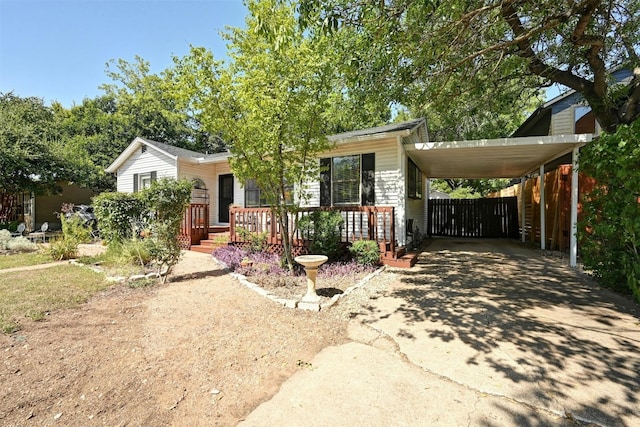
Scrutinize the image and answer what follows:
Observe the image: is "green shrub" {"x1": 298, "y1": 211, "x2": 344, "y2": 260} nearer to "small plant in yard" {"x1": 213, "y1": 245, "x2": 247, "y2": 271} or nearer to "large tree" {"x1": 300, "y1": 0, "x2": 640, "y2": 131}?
"small plant in yard" {"x1": 213, "y1": 245, "x2": 247, "y2": 271}

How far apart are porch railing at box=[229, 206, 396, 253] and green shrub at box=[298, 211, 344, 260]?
0.72ft

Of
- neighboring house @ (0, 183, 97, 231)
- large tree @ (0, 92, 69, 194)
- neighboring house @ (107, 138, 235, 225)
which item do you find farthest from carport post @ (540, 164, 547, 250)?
neighboring house @ (0, 183, 97, 231)

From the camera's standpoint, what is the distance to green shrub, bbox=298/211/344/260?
270 inches

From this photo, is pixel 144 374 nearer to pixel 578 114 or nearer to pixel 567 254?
pixel 567 254

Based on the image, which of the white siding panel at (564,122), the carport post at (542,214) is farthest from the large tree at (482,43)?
the white siding panel at (564,122)

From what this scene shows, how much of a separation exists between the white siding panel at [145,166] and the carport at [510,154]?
947cm

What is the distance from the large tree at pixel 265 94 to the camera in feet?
16.7

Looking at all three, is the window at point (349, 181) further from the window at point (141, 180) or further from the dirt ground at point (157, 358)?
the window at point (141, 180)

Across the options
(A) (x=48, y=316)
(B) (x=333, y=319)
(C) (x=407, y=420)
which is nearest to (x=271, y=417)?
(C) (x=407, y=420)

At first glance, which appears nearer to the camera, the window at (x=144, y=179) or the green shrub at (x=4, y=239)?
the green shrub at (x=4, y=239)

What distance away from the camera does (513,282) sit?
18.2 feet

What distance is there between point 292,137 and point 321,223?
2182 millimetres

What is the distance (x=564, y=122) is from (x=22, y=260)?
17.9 m

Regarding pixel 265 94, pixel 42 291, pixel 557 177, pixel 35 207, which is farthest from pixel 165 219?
pixel 35 207
